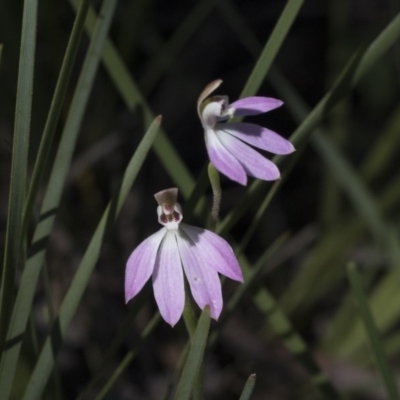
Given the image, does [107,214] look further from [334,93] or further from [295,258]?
[295,258]

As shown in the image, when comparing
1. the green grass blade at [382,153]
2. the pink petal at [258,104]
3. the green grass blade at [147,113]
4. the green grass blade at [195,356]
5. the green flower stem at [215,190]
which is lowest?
the green grass blade at [195,356]

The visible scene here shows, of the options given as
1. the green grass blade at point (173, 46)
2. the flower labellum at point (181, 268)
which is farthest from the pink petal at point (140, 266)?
the green grass blade at point (173, 46)

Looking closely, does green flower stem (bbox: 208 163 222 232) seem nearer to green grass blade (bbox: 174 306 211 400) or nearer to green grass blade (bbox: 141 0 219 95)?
green grass blade (bbox: 174 306 211 400)

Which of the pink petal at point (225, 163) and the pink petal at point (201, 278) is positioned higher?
the pink petal at point (225, 163)

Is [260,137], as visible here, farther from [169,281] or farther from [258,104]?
[169,281]

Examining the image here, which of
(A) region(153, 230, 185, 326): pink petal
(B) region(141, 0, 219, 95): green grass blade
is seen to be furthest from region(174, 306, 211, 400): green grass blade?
(B) region(141, 0, 219, 95): green grass blade

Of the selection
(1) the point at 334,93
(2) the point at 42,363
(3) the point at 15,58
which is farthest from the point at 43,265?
(3) the point at 15,58

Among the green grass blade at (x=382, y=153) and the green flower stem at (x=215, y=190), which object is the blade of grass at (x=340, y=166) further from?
the green flower stem at (x=215, y=190)
